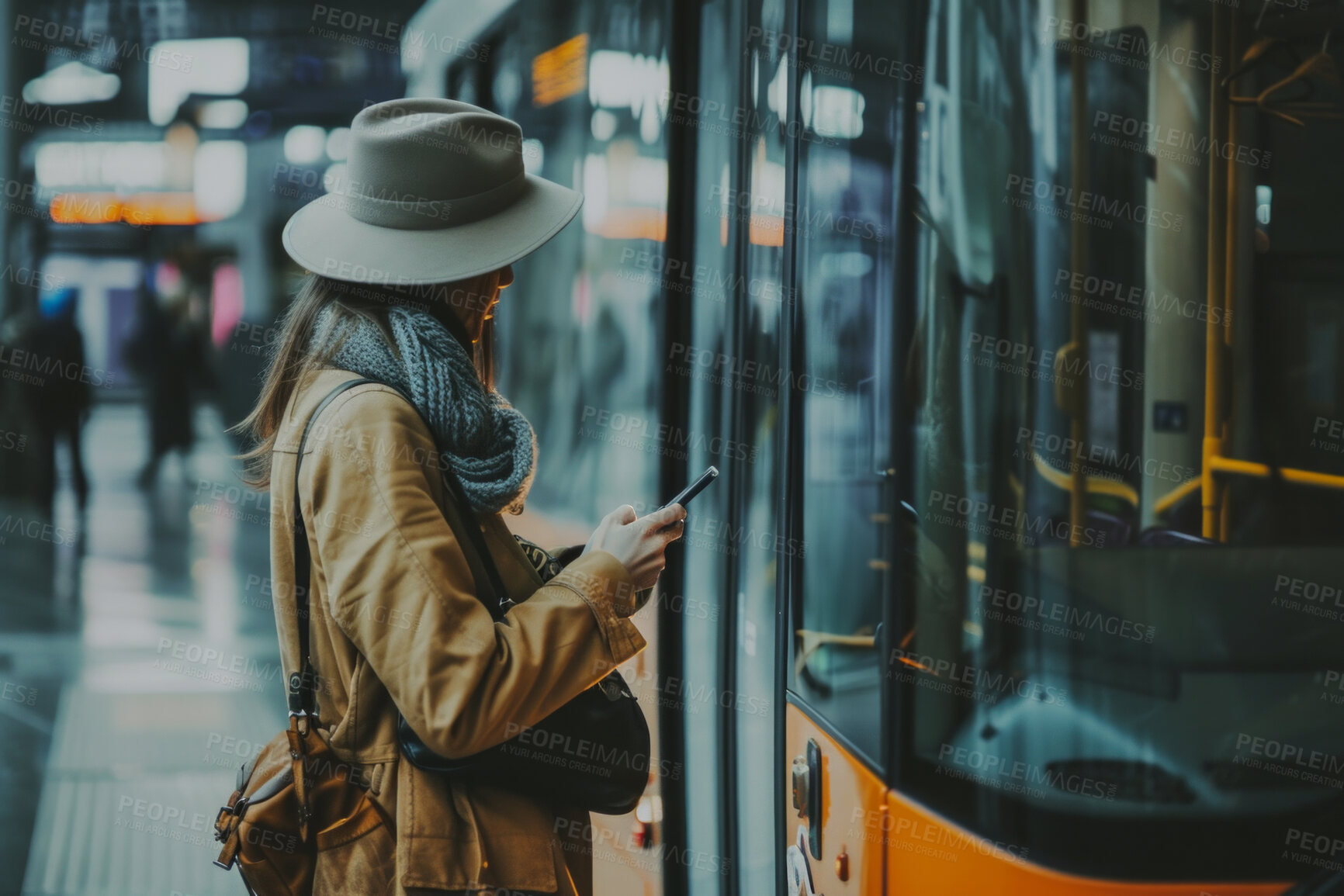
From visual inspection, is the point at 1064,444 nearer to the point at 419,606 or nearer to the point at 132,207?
the point at 419,606

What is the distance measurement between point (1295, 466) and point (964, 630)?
46cm

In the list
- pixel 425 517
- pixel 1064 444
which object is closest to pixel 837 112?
pixel 1064 444

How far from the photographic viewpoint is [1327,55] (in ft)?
4.73

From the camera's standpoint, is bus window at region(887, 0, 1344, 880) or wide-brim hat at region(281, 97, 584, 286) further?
bus window at region(887, 0, 1344, 880)

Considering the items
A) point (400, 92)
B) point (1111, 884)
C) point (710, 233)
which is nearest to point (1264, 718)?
point (1111, 884)

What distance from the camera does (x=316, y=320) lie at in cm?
139

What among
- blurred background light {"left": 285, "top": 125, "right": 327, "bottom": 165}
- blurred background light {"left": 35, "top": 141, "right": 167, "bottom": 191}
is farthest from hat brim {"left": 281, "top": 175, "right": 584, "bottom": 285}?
blurred background light {"left": 35, "top": 141, "right": 167, "bottom": 191}

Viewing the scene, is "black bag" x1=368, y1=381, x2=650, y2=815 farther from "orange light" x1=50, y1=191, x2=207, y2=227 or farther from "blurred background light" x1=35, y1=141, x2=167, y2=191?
"orange light" x1=50, y1=191, x2=207, y2=227

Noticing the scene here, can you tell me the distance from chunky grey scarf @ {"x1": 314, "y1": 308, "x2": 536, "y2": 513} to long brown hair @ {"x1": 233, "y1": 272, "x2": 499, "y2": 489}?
0.01 m

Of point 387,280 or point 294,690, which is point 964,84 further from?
point 294,690

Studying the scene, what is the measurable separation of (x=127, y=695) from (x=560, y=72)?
11.2ft

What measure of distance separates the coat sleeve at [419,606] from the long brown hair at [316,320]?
0.15 metres

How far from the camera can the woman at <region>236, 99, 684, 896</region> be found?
1183mm

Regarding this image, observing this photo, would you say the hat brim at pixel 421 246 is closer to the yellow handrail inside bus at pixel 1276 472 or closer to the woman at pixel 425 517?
the woman at pixel 425 517
